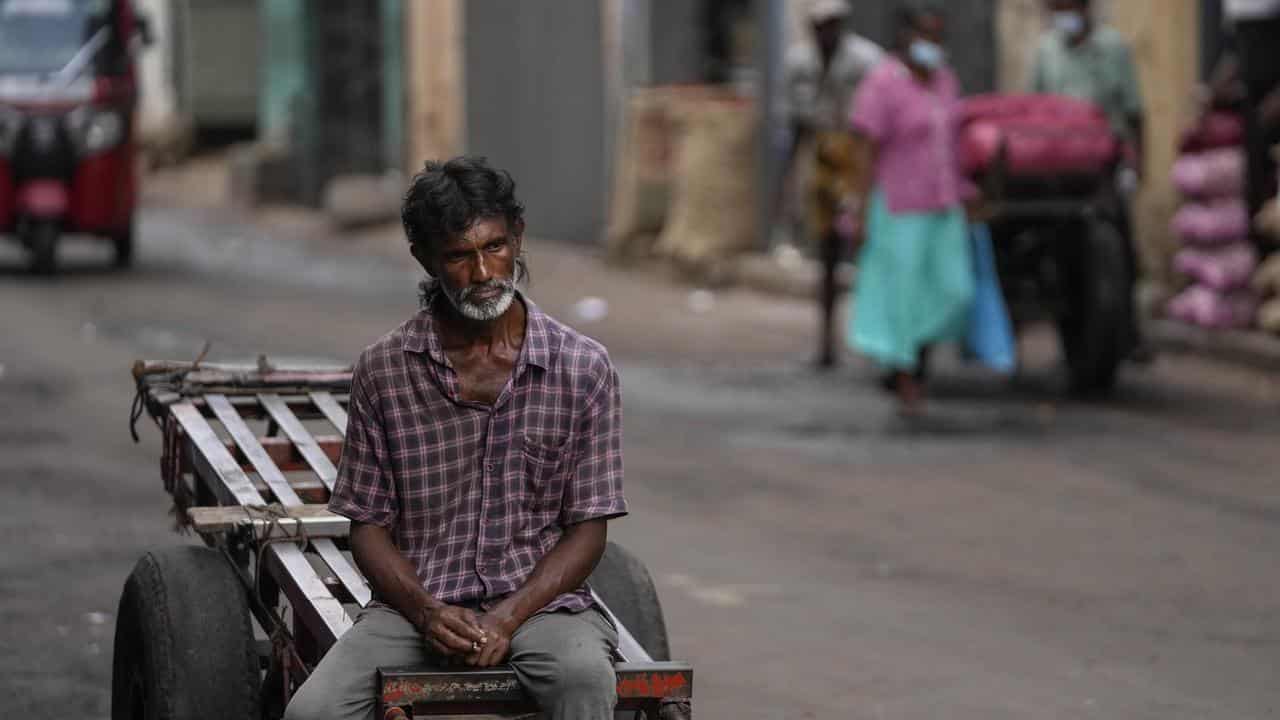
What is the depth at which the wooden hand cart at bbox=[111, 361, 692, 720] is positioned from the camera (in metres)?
4.20

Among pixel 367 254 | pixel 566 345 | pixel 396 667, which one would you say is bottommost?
pixel 367 254

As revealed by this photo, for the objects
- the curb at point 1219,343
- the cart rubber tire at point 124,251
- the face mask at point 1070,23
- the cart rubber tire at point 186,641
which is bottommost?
the cart rubber tire at point 124,251

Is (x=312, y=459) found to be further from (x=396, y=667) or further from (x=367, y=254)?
(x=367, y=254)

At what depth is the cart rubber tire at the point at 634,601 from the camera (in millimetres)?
5133

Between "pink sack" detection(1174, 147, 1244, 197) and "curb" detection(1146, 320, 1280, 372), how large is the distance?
0.77 metres

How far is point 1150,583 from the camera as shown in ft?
24.5

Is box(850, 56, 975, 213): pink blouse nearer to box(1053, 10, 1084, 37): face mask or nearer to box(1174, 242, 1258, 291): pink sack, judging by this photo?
box(1053, 10, 1084, 37): face mask

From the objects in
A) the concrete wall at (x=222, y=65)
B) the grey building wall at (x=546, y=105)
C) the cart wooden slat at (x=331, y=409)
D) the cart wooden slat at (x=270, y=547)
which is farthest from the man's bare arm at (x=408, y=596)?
the concrete wall at (x=222, y=65)

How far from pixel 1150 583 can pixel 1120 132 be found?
18.3 feet

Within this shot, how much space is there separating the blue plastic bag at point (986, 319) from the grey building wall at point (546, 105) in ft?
33.3

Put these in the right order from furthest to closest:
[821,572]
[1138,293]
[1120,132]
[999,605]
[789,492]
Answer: [1138,293], [1120,132], [789,492], [821,572], [999,605]

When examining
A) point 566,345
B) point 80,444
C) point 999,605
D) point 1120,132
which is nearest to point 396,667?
point 566,345

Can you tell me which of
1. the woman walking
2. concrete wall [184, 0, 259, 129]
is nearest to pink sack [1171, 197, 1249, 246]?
the woman walking

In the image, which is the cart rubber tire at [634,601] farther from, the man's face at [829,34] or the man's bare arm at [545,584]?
the man's face at [829,34]
